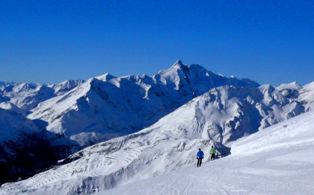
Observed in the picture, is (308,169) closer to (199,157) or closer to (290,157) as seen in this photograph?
(290,157)

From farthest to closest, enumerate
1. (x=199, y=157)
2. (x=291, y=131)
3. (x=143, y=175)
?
(x=143, y=175) → (x=291, y=131) → (x=199, y=157)

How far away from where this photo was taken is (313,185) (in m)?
27.7

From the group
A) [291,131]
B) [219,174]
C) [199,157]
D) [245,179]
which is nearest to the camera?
[245,179]

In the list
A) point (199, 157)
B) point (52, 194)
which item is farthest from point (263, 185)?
point (52, 194)

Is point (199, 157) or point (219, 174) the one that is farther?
point (199, 157)

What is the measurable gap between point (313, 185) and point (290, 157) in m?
13.2

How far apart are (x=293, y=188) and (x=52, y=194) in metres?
72.6

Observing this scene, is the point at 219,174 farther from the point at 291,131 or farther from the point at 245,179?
the point at 291,131

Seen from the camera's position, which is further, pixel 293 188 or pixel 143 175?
pixel 143 175

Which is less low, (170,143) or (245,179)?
(170,143)

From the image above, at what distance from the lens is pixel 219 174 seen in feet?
126

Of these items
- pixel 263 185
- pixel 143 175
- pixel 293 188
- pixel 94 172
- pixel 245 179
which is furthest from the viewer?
pixel 94 172

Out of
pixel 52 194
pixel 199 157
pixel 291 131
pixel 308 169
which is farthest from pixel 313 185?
pixel 52 194

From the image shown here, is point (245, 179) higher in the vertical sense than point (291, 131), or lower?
lower
